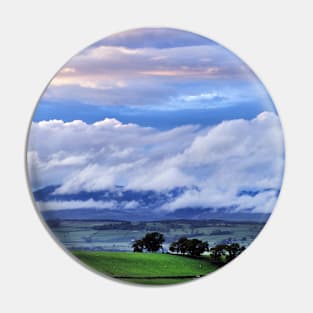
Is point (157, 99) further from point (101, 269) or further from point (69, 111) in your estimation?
point (101, 269)

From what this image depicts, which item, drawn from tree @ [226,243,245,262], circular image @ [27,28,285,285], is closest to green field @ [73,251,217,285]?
circular image @ [27,28,285,285]

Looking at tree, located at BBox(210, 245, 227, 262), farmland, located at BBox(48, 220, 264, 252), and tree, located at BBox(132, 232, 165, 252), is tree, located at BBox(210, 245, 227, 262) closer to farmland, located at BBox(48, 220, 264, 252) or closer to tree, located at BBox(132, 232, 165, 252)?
farmland, located at BBox(48, 220, 264, 252)

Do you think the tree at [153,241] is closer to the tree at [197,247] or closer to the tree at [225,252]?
the tree at [197,247]

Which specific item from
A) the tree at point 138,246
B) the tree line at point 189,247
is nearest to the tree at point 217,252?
the tree line at point 189,247

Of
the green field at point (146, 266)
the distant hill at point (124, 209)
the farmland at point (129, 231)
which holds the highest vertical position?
the distant hill at point (124, 209)

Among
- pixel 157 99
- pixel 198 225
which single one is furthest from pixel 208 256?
pixel 157 99

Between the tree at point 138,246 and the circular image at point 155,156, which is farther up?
the circular image at point 155,156
